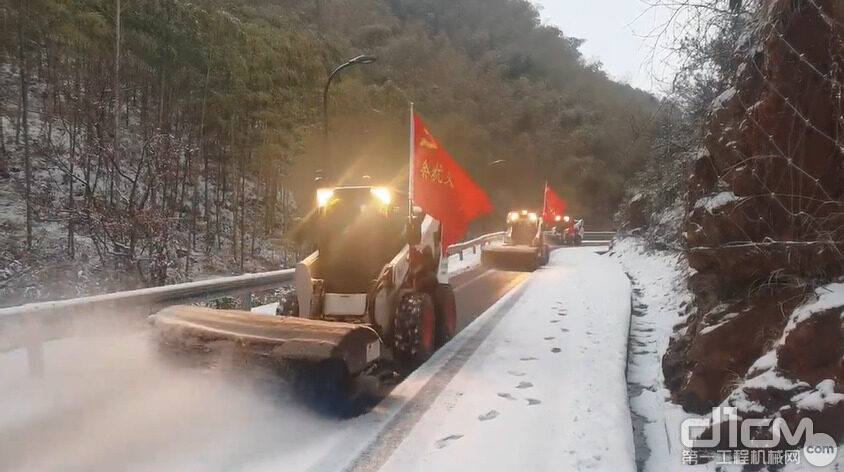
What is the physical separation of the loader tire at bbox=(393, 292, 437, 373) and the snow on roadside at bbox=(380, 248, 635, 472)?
1.72ft

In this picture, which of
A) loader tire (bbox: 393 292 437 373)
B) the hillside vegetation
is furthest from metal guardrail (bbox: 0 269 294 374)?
the hillside vegetation

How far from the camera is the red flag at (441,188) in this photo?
25.8ft

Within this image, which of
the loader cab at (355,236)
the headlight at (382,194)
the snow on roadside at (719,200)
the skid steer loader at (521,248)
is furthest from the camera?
the skid steer loader at (521,248)

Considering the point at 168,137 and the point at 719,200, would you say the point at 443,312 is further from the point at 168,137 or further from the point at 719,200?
the point at 168,137

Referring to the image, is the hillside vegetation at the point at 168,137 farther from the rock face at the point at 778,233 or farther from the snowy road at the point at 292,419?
the snowy road at the point at 292,419

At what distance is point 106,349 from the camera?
6.22m

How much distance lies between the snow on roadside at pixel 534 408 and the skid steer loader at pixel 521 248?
1054cm

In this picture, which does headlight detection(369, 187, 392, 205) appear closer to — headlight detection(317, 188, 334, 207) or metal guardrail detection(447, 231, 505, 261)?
headlight detection(317, 188, 334, 207)

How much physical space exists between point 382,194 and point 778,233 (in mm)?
4094

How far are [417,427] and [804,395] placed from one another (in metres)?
2.65

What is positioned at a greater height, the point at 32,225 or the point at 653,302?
the point at 32,225

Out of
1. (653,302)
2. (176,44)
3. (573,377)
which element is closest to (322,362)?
(573,377)

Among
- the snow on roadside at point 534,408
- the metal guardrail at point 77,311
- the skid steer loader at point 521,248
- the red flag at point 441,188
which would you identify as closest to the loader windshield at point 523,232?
the skid steer loader at point 521,248

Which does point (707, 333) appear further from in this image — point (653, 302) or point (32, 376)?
point (653, 302)
